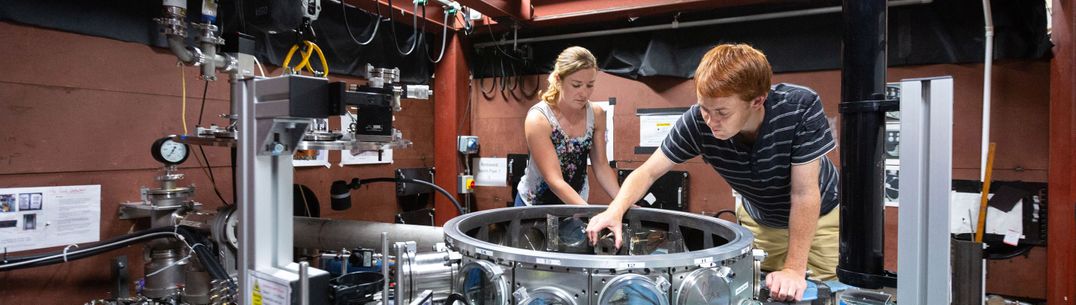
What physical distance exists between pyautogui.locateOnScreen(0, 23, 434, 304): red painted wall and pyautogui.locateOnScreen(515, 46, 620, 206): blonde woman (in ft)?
5.49

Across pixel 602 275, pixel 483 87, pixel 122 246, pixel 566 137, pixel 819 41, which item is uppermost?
pixel 819 41

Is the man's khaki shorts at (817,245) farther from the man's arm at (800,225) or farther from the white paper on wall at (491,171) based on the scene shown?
the white paper on wall at (491,171)

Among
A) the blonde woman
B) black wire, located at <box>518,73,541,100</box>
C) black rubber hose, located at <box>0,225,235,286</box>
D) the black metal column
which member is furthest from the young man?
black wire, located at <box>518,73,541,100</box>

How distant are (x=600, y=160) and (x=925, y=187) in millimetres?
1539

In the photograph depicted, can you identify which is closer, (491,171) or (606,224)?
(606,224)

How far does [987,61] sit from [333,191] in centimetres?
320

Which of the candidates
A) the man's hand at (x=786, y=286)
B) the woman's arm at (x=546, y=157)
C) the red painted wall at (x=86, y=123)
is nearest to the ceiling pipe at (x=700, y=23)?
the woman's arm at (x=546, y=157)

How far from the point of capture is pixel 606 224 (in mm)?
1424

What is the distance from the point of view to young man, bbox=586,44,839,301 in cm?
127

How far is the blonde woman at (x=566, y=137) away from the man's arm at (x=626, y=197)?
36 cm

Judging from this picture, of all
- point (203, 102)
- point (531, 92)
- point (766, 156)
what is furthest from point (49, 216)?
point (531, 92)

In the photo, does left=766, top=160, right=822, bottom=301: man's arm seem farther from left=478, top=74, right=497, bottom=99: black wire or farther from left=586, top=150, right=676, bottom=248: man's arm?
left=478, top=74, right=497, bottom=99: black wire

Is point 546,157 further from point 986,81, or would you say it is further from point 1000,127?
point 1000,127

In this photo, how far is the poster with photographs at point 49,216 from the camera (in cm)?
204
